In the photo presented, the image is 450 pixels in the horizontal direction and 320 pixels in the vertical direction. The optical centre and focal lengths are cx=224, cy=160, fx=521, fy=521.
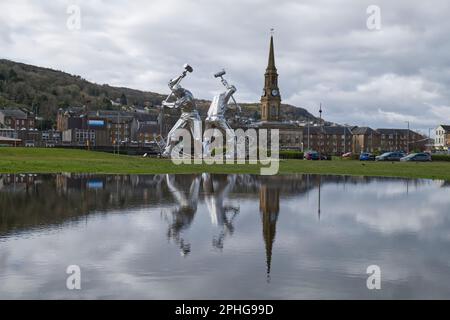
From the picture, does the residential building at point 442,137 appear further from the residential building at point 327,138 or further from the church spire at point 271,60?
the church spire at point 271,60

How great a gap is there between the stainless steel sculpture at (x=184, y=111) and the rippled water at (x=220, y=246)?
4188 centimetres

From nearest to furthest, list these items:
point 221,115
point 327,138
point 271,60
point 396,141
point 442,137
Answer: point 221,115 → point 271,60 → point 327,138 → point 442,137 → point 396,141

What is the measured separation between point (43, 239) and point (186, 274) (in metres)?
4.57

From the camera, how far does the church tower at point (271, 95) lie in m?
151

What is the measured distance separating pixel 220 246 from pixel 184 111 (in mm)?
53848

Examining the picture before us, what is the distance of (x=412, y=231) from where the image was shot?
13648 millimetres

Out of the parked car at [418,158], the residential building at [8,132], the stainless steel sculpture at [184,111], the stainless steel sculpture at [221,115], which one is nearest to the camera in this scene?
the stainless steel sculpture at [184,111]

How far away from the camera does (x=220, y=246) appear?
11398 mm

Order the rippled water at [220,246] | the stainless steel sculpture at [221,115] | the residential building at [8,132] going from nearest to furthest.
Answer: the rippled water at [220,246]
the stainless steel sculpture at [221,115]
the residential building at [8,132]

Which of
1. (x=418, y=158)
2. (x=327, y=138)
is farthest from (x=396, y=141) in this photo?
(x=418, y=158)

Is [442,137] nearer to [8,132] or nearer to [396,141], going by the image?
[396,141]

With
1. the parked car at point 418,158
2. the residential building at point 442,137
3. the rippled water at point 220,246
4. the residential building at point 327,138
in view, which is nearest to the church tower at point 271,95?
the residential building at point 327,138
